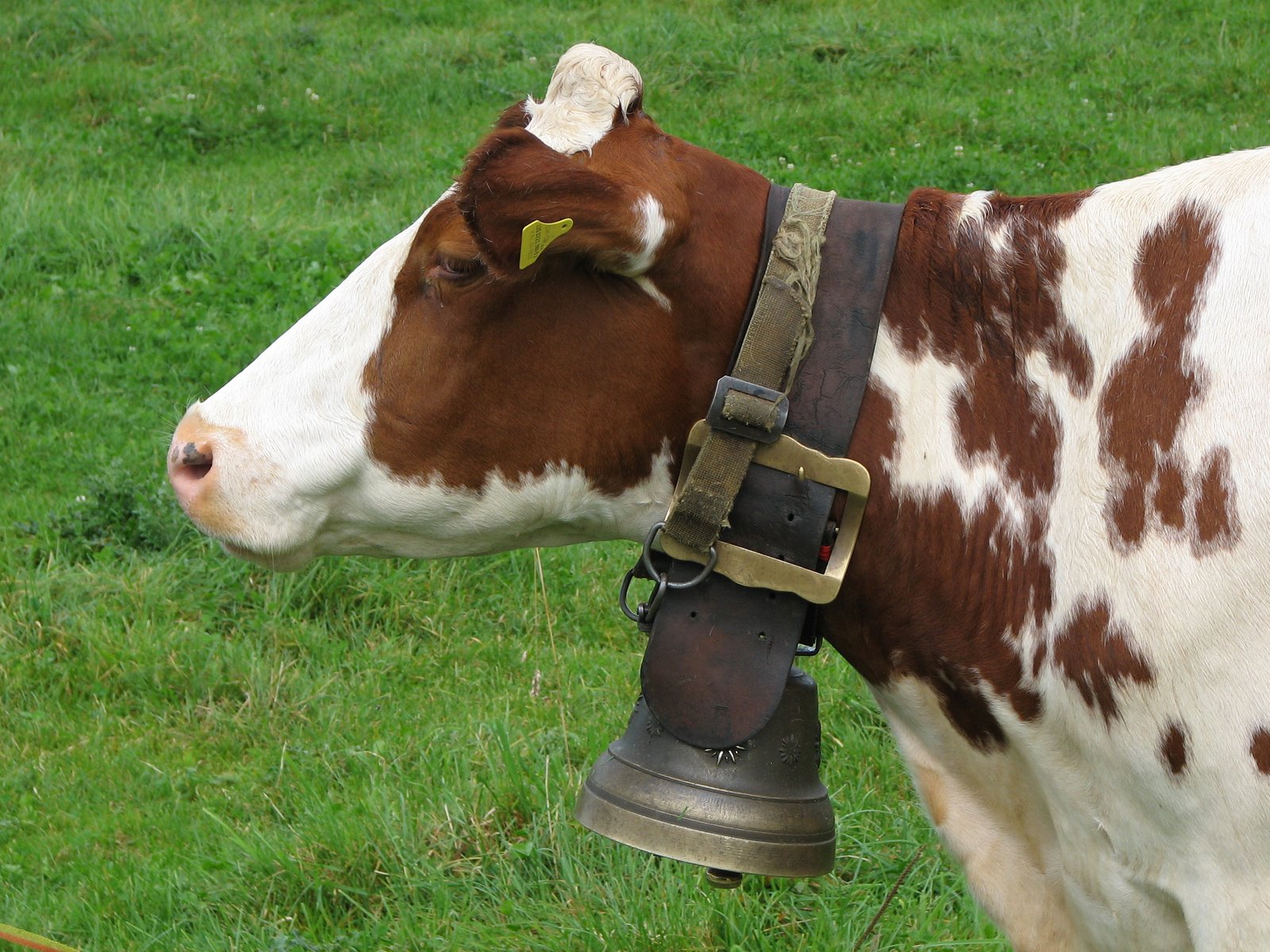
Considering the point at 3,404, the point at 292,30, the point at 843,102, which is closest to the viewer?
the point at 3,404

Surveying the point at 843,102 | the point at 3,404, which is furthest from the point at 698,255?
the point at 843,102

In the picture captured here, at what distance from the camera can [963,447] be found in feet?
6.20

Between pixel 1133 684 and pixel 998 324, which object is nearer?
pixel 1133 684

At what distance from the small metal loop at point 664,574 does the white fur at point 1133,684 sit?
0.84 ft

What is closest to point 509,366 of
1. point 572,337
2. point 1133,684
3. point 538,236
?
point 572,337

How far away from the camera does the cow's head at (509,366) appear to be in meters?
1.88

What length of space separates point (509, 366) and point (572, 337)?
0.10 meters

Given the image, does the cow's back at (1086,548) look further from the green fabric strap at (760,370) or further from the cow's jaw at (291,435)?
the cow's jaw at (291,435)

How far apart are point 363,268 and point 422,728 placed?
206 centimetres

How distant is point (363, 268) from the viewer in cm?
209

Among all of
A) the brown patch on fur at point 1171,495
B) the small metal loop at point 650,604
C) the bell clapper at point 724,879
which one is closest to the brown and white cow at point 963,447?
the brown patch on fur at point 1171,495

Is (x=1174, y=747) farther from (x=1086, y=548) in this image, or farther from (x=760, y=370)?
(x=760, y=370)

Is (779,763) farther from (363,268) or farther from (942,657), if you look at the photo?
(363,268)

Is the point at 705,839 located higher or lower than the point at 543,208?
lower
